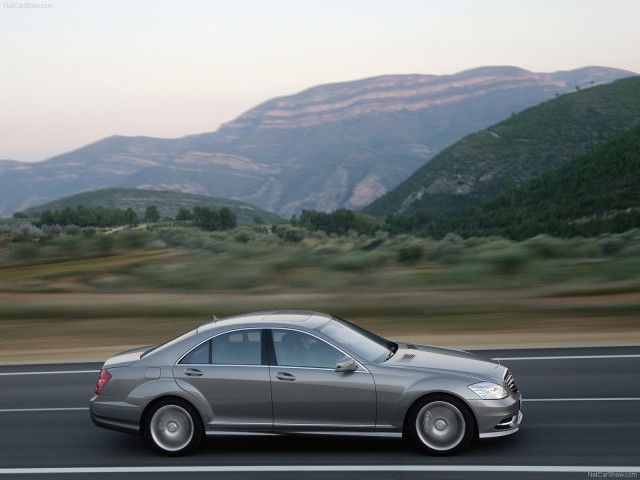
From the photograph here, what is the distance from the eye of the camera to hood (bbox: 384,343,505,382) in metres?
6.83

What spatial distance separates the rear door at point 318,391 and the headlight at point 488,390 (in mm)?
902

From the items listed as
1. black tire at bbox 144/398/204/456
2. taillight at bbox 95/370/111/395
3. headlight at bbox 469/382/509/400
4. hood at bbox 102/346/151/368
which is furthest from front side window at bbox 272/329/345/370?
taillight at bbox 95/370/111/395

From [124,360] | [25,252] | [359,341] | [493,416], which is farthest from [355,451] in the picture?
[25,252]

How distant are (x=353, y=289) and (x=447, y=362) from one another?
1147 cm

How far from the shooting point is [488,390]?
21.8 feet

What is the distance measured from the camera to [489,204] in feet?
259

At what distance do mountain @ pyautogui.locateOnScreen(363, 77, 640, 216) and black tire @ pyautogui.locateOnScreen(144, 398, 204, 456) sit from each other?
341 ft

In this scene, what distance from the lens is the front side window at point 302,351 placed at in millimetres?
6922

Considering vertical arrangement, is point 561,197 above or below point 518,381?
above

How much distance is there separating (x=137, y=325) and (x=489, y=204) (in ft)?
217

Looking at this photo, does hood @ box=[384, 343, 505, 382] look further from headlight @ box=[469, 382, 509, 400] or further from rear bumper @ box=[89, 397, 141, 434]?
rear bumper @ box=[89, 397, 141, 434]

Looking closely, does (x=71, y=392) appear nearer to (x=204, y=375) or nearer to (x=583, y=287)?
(x=204, y=375)

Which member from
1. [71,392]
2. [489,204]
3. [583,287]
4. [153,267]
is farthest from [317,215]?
[71,392]

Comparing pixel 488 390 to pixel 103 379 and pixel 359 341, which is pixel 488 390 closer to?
pixel 359 341
